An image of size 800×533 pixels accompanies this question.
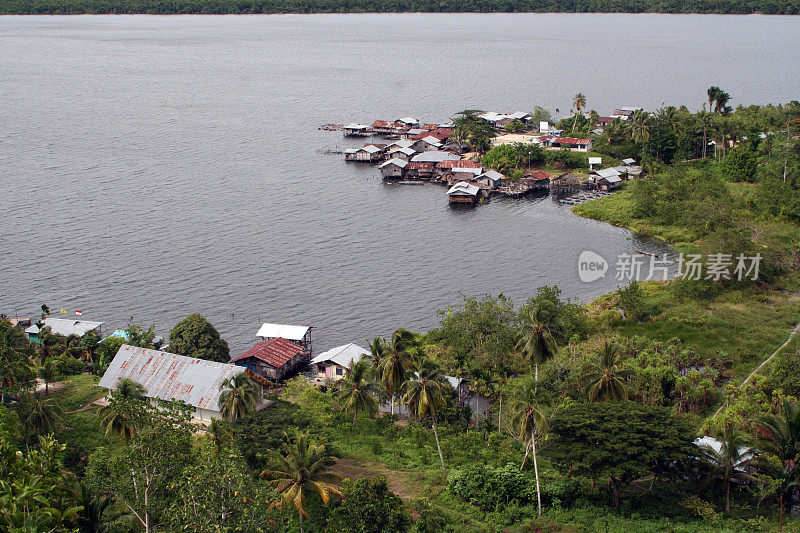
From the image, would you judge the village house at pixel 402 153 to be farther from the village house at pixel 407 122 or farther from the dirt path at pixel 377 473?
the dirt path at pixel 377 473

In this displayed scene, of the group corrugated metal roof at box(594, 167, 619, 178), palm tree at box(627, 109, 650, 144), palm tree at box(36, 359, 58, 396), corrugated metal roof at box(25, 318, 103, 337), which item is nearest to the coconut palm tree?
palm tree at box(36, 359, 58, 396)

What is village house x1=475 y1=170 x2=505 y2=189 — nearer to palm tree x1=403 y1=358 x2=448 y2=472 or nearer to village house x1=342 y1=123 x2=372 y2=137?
village house x1=342 y1=123 x2=372 y2=137

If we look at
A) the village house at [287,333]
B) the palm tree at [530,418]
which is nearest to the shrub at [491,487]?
the palm tree at [530,418]

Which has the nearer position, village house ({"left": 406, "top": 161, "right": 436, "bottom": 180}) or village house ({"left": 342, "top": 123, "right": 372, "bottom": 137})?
village house ({"left": 406, "top": 161, "right": 436, "bottom": 180})

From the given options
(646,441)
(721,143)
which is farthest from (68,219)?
(721,143)

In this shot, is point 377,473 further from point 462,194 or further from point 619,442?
point 462,194

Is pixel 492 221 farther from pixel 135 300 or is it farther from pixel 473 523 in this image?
pixel 473 523
